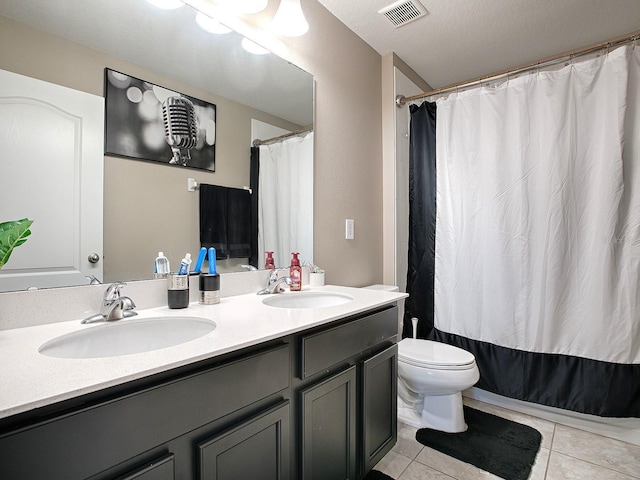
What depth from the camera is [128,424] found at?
2.19 ft

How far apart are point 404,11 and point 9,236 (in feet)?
6.99

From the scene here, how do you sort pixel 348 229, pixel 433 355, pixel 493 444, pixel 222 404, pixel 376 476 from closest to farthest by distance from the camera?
pixel 222 404, pixel 376 476, pixel 493 444, pixel 433 355, pixel 348 229

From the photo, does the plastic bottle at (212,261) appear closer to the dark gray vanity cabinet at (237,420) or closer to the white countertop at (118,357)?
the white countertop at (118,357)

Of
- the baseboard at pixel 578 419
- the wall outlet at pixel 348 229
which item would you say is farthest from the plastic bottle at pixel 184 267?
the baseboard at pixel 578 419

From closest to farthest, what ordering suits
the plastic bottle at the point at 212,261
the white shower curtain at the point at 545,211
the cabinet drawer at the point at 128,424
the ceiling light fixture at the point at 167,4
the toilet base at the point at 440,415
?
the cabinet drawer at the point at 128,424 → the ceiling light fixture at the point at 167,4 → the plastic bottle at the point at 212,261 → the white shower curtain at the point at 545,211 → the toilet base at the point at 440,415

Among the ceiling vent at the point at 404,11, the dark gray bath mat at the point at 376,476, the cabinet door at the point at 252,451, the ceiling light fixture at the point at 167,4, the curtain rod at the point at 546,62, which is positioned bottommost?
the dark gray bath mat at the point at 376,476

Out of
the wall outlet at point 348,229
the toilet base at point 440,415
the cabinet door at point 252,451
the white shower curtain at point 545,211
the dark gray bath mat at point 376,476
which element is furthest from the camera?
the wall outlet at point 348,229

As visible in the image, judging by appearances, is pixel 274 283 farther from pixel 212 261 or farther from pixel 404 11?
pixel 404 11

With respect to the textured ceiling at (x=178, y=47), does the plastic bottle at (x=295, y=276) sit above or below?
below

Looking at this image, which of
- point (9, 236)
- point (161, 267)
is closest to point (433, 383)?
point (161, 267)

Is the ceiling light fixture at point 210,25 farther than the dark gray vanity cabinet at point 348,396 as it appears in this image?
Yes

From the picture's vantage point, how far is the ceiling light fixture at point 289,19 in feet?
5.10

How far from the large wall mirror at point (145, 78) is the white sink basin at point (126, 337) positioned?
197mm

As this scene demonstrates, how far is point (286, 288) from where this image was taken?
1.70m
